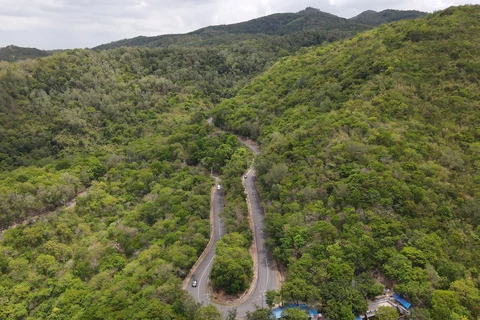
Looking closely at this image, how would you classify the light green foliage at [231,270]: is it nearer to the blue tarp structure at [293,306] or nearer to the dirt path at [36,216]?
the blue tarp structure at [293,306]

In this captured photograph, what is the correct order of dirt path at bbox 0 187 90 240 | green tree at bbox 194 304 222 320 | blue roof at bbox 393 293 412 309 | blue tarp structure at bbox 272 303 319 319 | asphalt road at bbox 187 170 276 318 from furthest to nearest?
1. dirt path at bbox 0 187 90 240
2. asphalt road at bbox 187 170 276 318
3. blue roof at bbox 393 293 412 309
4. blue tarp structure at bbox 272 303 319 319
5. green tree at bbox 194 304 222 320

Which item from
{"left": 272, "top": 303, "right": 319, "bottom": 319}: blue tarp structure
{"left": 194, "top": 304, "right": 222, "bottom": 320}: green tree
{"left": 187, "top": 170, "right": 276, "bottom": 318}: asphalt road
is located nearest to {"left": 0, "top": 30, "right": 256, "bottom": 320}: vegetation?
{"left": 194, "top": 304, "right": 222, "bottom": 320}: green tree

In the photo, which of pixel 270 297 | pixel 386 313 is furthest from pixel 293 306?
pixel 386 313

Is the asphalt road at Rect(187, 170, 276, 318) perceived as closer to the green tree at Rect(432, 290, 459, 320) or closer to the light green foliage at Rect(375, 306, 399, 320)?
the light green foliage at Rect(375, 306, 399, 320)

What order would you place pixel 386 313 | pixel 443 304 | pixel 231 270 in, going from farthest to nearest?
1. pixel 231 270
2. pixel 443 304
3. pixel 386 313

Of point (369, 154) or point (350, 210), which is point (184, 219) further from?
point (369, 154)

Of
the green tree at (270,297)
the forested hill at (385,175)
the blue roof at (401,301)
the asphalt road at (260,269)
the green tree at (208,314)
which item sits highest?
the forested hill at (385,175)

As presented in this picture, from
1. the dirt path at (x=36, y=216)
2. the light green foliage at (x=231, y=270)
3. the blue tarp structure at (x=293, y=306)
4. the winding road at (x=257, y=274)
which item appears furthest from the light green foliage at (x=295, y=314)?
the dirt path at (x=36, y=216)

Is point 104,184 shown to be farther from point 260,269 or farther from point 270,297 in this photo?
point 270,297
